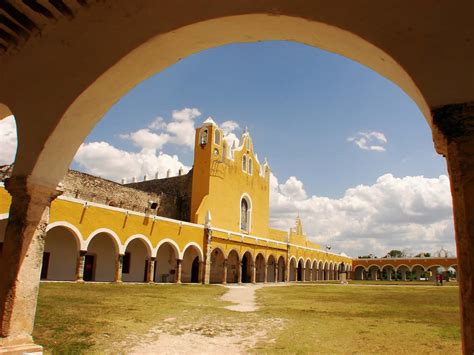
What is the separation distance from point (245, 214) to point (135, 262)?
1092cm

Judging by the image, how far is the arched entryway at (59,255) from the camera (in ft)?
54.1

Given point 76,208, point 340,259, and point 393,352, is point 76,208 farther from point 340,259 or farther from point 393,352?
point 340,259

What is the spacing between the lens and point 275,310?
983 cm

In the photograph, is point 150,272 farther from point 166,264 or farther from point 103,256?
point 166,264

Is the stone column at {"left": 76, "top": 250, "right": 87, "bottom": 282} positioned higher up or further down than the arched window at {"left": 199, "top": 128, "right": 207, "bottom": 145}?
further down

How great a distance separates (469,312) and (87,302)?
A: 8841 millimetres

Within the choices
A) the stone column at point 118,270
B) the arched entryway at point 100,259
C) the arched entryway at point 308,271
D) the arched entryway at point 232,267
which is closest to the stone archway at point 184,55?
the stone column at point 118,270

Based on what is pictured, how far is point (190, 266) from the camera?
23641 millimetres

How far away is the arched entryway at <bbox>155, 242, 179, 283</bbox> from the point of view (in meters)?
21.2

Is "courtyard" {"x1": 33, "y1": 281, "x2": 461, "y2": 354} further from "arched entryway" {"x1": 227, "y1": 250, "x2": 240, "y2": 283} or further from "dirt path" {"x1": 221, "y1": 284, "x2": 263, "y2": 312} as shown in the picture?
"arched entryway" {"x1": 227, "y1": 250, "x2": 240, "y2": 283}

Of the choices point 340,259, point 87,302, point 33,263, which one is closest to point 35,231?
point 33,263

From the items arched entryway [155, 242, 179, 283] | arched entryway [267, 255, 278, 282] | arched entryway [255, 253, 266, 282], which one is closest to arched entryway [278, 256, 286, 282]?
arched entryway [267, 255, 278, 282]

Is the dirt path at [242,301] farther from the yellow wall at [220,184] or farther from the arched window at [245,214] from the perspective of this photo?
the arched window at [245,214]

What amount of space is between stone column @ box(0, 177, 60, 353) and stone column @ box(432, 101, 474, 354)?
3.31m
